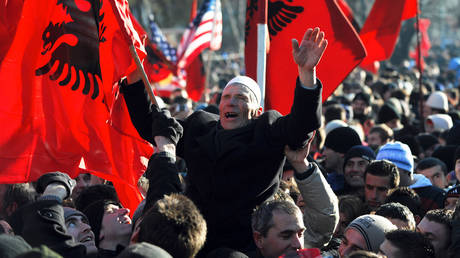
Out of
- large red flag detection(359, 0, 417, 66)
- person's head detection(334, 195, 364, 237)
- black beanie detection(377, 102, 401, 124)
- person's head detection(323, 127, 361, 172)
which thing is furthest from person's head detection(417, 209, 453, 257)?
large red flag detection(359, 0, 417, 66)

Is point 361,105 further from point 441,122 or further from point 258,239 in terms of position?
point 258,239

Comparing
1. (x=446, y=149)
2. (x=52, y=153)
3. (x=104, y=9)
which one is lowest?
(x=446, y=149)

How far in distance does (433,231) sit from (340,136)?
3314 mm

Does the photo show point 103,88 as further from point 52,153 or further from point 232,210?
point 232,210

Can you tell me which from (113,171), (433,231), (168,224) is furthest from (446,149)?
(168,224)

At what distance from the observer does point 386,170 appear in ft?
21.3

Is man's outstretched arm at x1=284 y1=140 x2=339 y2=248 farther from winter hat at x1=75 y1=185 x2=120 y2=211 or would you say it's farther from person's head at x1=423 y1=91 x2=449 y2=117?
person's head at x1=423 y1=91 x2=449 y2=117

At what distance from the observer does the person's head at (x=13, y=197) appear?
19.4 feet

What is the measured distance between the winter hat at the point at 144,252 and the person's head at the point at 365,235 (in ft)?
5.29

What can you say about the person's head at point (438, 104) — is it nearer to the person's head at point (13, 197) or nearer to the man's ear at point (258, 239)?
the person's head at point (13, 197)

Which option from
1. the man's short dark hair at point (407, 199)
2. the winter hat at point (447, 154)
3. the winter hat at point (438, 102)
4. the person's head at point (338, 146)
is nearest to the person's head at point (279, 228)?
the man's short dark hair at point (407, 199)

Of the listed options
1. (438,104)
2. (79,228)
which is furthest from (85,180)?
(438,104)

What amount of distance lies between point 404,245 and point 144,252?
164cm

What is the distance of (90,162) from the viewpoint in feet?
17.4
